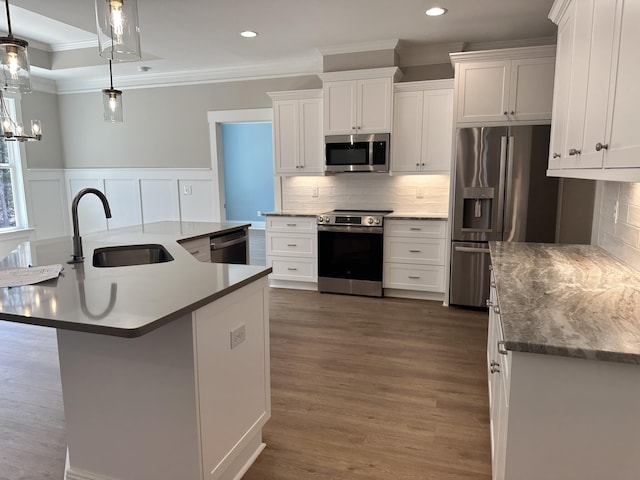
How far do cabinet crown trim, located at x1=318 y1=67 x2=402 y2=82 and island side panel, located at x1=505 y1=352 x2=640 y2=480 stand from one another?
152 inches

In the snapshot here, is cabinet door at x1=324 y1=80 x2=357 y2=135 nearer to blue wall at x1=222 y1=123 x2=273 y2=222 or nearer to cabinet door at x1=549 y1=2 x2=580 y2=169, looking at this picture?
cabinet door at x1=549 y1=2 x2=580 y2=169

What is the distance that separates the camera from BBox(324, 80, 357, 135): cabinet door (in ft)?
15.3

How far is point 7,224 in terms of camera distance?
19.5ft

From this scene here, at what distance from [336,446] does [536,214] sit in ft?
9.73

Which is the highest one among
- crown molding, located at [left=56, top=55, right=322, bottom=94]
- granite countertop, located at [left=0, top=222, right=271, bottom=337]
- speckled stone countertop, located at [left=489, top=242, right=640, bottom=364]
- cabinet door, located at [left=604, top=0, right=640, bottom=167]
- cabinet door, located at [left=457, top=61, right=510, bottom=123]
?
crown molding, located at [left=56, top=55, right=322, bottom=94]

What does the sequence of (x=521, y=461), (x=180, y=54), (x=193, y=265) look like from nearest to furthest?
(x=521, y=461) → (x=193, y=265) → (x=180, y=54)

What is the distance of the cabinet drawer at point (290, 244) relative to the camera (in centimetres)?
498

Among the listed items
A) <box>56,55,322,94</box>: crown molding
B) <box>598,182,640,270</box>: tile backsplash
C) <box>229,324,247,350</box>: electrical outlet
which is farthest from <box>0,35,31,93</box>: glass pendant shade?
<box>56,55,322,94</box>: crown molding

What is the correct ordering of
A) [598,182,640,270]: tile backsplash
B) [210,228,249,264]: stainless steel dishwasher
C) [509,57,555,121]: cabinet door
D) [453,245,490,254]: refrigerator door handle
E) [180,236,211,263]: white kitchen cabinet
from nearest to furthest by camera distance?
[598,182,640,270]: tile backsplash, [180,236,211,263]: white kitchen cabinet, [210,228,249,264]: stainless steel dishwasher, [509,57,555,121]: cabinet door, [453,245,490,254]: refrigerator door handle

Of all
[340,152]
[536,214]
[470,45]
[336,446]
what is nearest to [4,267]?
[336,446]

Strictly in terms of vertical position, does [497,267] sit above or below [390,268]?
above

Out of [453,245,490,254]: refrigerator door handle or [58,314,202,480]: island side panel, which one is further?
[453,245,490,254]: refrigerator door handle

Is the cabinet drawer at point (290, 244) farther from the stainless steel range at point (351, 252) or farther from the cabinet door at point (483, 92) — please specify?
the cabinet door at point (483, 92)

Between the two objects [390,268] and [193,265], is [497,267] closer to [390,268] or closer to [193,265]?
[193,265]
